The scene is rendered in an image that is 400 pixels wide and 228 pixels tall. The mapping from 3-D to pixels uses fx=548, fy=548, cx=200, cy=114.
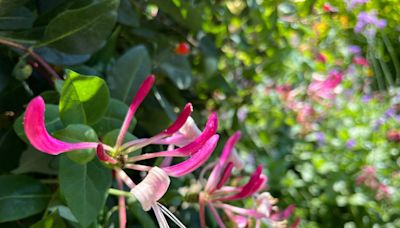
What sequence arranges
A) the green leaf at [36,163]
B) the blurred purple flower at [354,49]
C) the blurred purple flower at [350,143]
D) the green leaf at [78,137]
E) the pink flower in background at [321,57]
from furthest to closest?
→ the blurred purple flower at [350,143], the pink flower in background at [321,57], the blurred purple flower at [354,49], the green leaf at [36,163], the green leaf at [78,137]

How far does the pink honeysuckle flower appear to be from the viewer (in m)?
1.31

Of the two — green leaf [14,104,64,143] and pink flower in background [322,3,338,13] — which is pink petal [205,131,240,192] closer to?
green leaf [14,104,64,143]

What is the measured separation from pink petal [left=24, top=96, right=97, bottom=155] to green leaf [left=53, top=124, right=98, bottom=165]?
0.04 meters

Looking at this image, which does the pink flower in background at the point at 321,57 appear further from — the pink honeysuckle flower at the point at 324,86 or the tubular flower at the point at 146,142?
the tubular flower at the point at 146,142

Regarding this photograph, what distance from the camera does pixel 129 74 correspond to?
659 millimetres

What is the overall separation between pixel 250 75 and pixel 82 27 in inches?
25.6

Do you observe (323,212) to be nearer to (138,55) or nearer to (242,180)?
(242,180)

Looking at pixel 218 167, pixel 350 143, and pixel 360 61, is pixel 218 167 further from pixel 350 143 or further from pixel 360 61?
pixel 350 143

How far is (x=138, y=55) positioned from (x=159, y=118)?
0.39ft

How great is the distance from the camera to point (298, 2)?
910 millimetres

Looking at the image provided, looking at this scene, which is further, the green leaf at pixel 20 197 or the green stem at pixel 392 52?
the green stem at pixel 392 52

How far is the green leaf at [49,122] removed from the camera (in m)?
0.49

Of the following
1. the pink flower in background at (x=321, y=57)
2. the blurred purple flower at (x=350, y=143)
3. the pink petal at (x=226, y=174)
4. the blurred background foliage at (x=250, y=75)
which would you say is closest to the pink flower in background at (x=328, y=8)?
the blurred background foliage at (x=250, y=75)

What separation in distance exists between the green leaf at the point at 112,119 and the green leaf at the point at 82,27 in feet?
0.22
